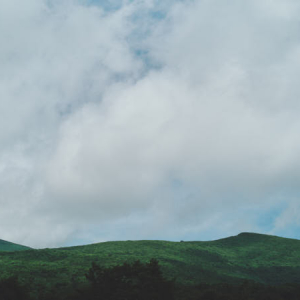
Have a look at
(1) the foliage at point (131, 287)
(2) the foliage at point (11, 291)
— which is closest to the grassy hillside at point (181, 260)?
(2) the foliage at point (11, 291)

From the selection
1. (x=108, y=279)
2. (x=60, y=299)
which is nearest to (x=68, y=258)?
(x=60, y=299)

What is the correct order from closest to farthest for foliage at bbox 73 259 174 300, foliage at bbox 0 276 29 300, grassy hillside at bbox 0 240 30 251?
foliage at bbox 73 259 174 300, foliage at bbox 0 276 29 300, grassy hillside at bbox 0 240 30 251

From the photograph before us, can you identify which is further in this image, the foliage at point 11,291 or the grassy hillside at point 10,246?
the grassy hillside at point 10,246

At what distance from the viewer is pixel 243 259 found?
9988 cm

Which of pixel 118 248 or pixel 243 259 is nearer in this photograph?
pixel 118 248

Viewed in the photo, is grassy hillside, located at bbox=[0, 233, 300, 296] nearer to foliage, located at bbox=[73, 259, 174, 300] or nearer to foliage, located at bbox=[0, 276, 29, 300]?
foliage, located at bbox=[0, 276, 29, 300]

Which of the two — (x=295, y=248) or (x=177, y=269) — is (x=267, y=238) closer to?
(x=295, y=248)

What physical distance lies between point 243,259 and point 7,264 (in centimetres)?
6974

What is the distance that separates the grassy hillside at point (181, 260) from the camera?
60594 millimetres

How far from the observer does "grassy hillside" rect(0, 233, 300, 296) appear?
60594mm

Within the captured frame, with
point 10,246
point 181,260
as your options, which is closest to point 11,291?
point 181,260

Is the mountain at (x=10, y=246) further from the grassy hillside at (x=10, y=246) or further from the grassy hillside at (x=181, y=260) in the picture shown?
the grassy hillside at (x=181, y=260)

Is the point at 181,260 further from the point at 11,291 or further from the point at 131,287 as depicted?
the point at 11,291

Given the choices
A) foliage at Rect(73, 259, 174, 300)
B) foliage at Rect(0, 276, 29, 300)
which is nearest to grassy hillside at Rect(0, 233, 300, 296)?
foliage at Rect(0, 276, 29, 300)
